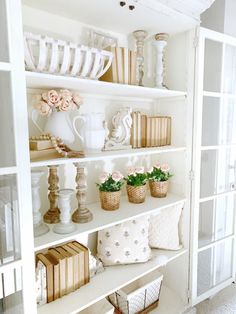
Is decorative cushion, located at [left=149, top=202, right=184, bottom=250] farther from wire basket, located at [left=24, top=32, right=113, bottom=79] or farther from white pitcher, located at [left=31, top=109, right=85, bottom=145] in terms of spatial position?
wire basket, located at [left=24, top=32, right=113, bottom=79]

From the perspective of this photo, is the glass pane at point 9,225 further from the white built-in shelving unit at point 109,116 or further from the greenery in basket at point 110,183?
the greenery in basket at point 110,183

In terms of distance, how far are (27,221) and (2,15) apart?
0.79 meters

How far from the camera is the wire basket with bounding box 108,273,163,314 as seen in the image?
4.90 ft

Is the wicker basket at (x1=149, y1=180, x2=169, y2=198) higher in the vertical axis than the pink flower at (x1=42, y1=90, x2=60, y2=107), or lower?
lower

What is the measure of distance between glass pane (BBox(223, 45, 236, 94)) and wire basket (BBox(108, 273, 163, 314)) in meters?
1.43

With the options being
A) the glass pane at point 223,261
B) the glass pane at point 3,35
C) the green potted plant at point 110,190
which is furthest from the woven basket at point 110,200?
the glass pane at point 223,261

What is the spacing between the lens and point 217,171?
5.87 ft

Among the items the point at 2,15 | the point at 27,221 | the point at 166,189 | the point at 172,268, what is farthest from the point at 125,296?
the point at 2,15

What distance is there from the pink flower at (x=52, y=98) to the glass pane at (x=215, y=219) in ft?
3.96

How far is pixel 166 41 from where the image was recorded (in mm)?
1603

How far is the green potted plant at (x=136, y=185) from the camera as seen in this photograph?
1.54 meters

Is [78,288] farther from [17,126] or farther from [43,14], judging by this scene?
[43,14]

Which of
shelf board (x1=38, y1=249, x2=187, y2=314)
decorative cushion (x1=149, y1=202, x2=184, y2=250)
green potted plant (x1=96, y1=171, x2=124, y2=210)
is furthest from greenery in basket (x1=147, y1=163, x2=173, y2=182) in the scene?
shelf board (x1=38, y1=249, x2=187, y2=314)

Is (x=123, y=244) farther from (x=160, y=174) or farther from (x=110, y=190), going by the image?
(x=160, y=174)
